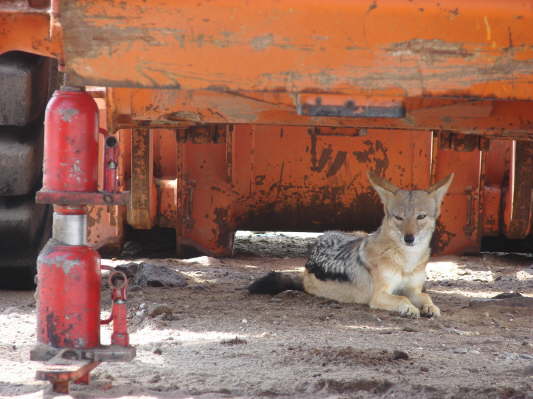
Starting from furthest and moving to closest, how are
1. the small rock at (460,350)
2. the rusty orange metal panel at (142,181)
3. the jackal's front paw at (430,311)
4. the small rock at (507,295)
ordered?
1. the rusty orange metal panel at (142,181)
2. the small rock at (507,295)
3. the jackal's front paw at (430,311)
4. the small rock at (460,350)

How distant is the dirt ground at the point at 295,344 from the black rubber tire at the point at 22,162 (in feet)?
0.69

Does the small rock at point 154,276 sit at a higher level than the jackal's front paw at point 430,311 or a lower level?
higher

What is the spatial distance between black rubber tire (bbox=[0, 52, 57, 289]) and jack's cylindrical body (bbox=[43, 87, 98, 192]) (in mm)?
1499

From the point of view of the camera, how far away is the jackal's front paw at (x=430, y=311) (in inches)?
185

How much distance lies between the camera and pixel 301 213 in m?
6.18

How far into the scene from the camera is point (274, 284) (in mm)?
5195

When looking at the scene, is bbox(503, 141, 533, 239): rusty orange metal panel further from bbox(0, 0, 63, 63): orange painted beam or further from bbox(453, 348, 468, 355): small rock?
bbox(0, 0, 63, 63): orange painted beam

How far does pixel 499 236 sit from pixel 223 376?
3852 millimetres

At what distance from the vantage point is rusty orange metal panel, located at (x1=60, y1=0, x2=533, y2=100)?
2.76 m

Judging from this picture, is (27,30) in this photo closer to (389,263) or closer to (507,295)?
(389,263)

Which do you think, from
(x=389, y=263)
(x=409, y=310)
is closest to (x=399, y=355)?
(x=409, y=310)

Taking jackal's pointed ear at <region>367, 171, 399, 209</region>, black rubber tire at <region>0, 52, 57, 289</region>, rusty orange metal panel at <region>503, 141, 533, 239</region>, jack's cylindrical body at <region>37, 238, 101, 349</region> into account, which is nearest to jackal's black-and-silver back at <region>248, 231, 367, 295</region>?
jackal's pointed ear at <region>367, 171, 399, 209</region>

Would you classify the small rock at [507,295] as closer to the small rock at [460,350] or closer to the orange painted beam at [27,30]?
the small rock at [460,350]

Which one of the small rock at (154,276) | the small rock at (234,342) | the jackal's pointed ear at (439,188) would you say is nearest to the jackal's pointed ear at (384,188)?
the jackal's pointed ear at (439,188)
